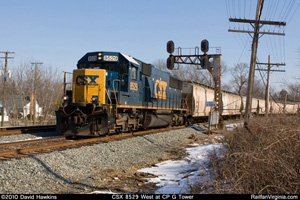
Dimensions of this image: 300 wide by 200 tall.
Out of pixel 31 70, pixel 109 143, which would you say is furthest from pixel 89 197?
pixel 31 70

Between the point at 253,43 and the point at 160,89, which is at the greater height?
the point at 253,43

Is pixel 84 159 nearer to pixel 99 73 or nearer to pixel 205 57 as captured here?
pixel 99 73

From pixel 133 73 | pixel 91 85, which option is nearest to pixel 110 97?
pixel 91 85

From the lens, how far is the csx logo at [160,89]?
53.8 ft

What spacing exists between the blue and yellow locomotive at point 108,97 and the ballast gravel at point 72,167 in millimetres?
1498

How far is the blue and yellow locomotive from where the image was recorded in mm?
11477

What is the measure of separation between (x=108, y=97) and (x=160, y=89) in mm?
5704

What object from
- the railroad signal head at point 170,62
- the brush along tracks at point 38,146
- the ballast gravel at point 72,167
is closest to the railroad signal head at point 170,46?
the railroad signal head at point 170,62

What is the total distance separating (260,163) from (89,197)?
3.31 m

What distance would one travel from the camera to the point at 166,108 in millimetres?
18016

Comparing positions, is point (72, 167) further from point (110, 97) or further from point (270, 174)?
point (110, 97)

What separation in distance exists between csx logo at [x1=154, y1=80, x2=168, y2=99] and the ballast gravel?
584 cm

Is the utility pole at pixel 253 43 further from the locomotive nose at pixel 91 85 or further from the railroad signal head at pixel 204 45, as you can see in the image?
the locomotive nose at pixel 91 85

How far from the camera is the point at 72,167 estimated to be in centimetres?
707
